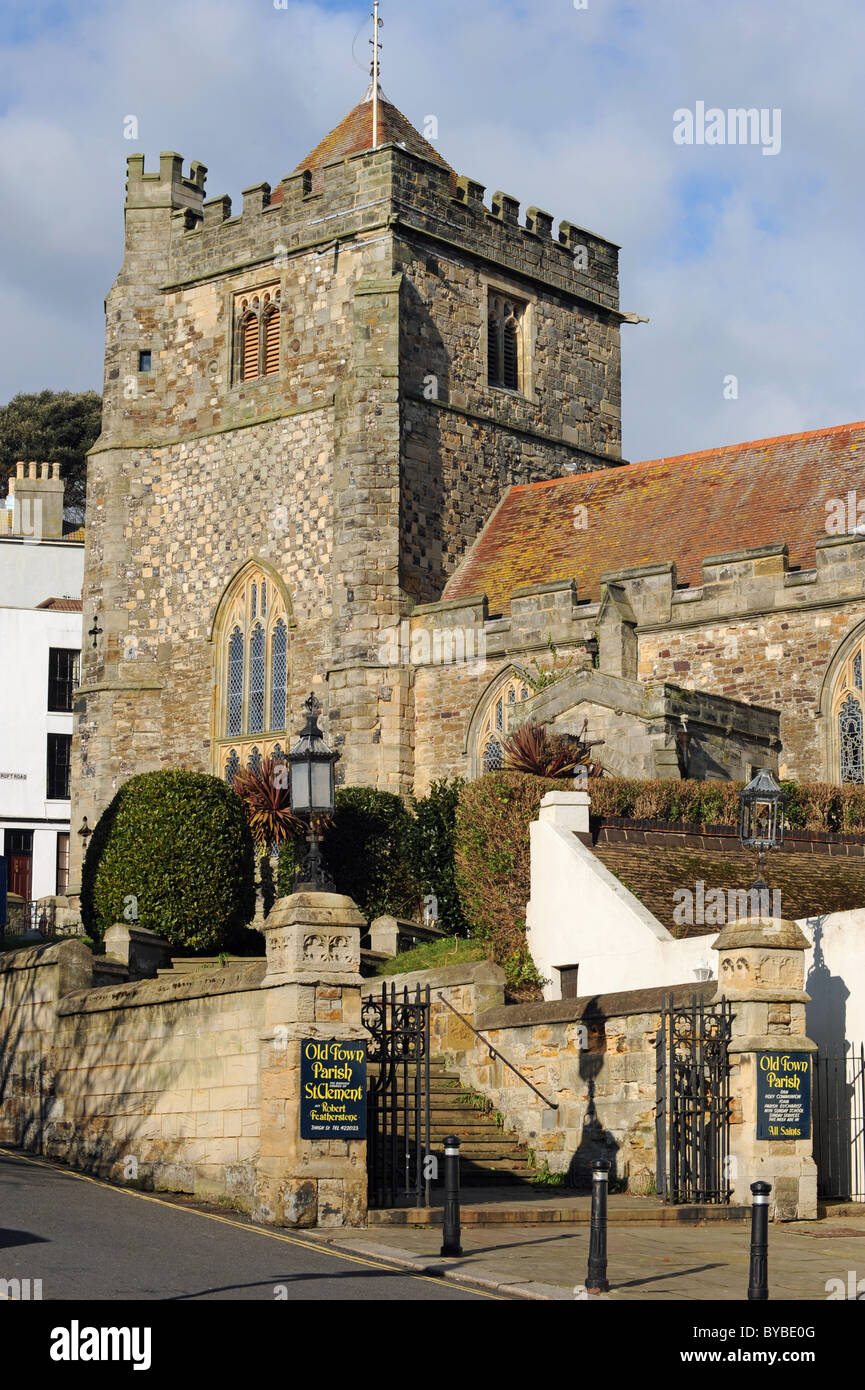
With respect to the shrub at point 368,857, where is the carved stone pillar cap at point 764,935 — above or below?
below

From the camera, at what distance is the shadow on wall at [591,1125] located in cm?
1886

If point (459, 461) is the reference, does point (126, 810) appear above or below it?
below

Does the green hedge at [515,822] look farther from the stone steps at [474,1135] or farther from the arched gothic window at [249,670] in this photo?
the arched gothic window at [249,670]

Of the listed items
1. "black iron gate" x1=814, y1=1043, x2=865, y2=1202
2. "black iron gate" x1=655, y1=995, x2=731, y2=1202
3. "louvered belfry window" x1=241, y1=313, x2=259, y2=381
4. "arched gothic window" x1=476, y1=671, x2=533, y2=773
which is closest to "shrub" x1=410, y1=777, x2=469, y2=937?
"arched gothic window" x1=476, y1=671, x2=533, y2=773

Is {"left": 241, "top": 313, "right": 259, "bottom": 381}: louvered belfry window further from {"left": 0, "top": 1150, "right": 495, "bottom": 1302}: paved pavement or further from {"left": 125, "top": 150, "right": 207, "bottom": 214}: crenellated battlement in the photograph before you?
{"left": 0, "top": 1150, "right": 495, "bottom": 1302}: paved pavement

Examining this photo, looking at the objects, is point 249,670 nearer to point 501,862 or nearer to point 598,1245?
point 501,862

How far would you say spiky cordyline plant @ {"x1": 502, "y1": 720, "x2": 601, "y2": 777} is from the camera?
85.3 ft

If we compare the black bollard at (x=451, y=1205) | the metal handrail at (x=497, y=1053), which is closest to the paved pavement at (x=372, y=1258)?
the black bollard at (x=451, y=1205)

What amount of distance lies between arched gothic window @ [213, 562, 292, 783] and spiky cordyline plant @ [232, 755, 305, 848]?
4863mm

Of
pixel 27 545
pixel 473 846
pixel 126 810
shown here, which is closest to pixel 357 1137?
pixel 473 846

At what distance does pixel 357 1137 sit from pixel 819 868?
10093 millimetres

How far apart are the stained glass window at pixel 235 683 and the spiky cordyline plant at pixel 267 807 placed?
6.21m

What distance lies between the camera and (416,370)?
36.8m
